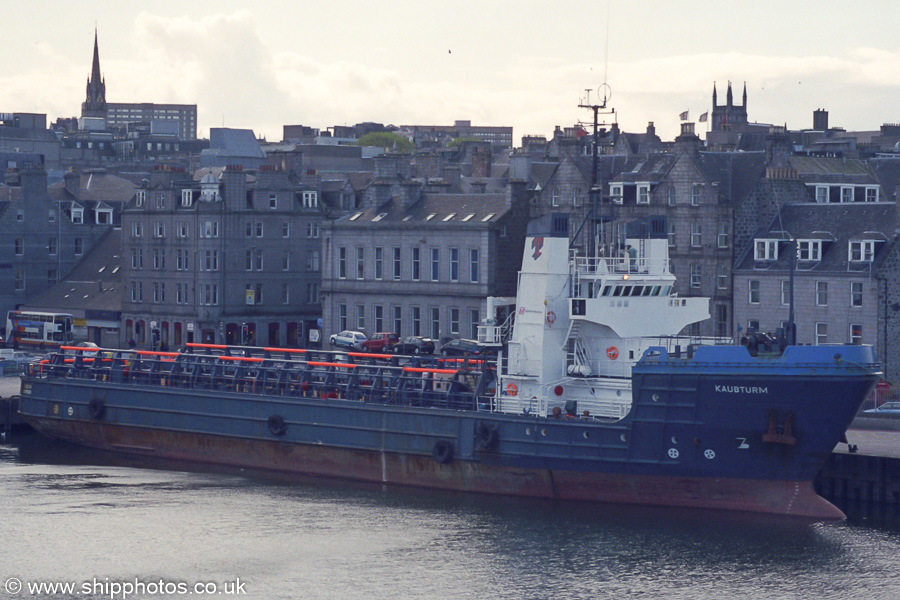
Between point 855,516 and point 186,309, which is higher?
point 186,309

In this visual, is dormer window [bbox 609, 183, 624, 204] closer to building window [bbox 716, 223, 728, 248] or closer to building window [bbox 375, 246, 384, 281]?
building window [bbox 716, 223, 728, 248]

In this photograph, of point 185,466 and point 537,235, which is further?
point 185,466

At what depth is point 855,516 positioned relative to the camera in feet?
149

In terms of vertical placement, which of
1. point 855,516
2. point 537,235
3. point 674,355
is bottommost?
point 855,516

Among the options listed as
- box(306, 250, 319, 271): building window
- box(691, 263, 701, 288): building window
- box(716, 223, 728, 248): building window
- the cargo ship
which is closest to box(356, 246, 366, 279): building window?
box(306, 250, 319, 271): building window

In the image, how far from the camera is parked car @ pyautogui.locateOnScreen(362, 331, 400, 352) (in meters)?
73.8

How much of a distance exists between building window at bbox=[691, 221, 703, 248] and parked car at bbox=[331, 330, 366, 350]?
16995 mm

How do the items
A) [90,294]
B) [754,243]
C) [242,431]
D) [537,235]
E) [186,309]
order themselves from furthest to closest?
[90,294], [186,309], [754,243], [242,431], [537,235]

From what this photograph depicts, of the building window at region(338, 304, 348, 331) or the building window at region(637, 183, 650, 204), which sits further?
the building window at region(338, 304, 348, 331)

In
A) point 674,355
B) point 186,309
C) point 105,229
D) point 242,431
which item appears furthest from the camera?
point 105,229

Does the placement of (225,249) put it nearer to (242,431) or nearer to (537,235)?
(242,431)

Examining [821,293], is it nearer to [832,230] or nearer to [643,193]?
[832,230]

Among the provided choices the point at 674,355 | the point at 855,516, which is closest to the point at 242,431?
the point at 674,355

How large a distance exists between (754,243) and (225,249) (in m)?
29.7
